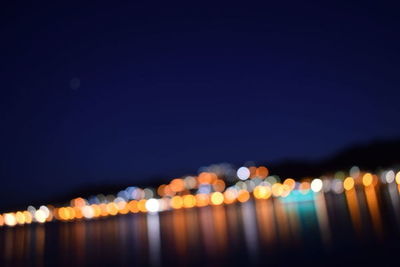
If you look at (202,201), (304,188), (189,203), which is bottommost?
(189,203)

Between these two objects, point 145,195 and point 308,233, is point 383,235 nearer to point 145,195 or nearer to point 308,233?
point 308,233

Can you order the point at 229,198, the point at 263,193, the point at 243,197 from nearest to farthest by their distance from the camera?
the point at 243,197
the point at 263,193
the point at 229,198

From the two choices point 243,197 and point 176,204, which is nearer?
point 243,197

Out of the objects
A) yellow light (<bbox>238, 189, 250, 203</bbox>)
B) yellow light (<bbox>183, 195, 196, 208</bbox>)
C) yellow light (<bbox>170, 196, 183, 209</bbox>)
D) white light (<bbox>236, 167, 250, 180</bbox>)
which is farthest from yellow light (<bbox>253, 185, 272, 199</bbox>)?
white light (<bbox>236, 167, 250, 180</bbox>)

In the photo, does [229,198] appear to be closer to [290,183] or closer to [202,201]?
[202,201]

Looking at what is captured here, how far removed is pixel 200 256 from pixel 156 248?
4.09m

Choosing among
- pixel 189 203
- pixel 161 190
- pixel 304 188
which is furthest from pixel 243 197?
pixel 161 190

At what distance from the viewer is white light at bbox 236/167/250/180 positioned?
596ft

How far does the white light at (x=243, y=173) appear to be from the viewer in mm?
181625

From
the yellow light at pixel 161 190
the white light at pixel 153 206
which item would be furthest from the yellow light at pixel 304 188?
the yellow light at pixel 161 190

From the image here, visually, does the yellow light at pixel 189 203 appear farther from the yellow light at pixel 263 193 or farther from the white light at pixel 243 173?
the white light at pixel 243 173

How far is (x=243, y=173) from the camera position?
187 meters

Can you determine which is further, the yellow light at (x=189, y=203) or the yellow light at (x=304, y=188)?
the yellow light at (x=304, y=188)

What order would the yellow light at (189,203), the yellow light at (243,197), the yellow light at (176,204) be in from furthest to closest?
the yellow light at (176,204), the yellow light at (189,203), the yellow light at (243,197)
